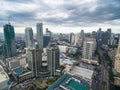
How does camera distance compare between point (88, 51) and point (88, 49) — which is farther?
point (88, 51)

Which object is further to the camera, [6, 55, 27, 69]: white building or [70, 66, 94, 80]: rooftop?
[6, 55, 27, 69]: white building

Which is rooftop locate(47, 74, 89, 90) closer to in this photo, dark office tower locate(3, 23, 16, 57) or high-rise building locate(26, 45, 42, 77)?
high-rise building locate(26, 45, 42, 77)

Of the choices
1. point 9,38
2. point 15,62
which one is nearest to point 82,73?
point 15,62

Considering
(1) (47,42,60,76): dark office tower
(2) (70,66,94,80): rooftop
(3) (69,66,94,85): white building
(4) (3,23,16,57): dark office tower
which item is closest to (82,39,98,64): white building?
(2) (70,66,94,80): rooftop

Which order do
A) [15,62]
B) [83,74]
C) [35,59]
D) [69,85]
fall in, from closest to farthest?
[69,85] → [83,74] → [35,59] → [15,62]

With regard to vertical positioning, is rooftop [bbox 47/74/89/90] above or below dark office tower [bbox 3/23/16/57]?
below

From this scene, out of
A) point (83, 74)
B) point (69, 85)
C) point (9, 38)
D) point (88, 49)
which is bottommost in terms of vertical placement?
point (69, 85)

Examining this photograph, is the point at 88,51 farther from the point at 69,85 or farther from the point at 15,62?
the point at 15,62

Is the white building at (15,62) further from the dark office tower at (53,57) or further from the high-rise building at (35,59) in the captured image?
the dark office tower at (53,57)

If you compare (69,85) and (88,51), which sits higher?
(88,51)

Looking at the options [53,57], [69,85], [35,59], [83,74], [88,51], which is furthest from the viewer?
[88,51]

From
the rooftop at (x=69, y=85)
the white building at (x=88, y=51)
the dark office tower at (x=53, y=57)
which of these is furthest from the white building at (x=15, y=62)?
the white building at (x=88, y=51)
